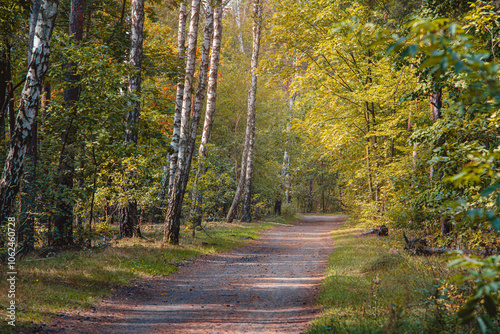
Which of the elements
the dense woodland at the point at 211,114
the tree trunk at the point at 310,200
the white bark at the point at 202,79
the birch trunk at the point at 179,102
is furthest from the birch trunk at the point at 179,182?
the tree trunk at the point at 310,200

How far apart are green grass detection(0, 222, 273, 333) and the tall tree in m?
0.92

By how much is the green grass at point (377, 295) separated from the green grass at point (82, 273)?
13.9ft

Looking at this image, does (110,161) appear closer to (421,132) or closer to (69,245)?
(69,245)

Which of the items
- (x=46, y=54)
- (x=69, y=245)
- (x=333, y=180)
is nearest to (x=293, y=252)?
(x=69, y=245)

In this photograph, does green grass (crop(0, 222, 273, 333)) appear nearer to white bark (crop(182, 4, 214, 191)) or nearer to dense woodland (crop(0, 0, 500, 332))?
dense woodland (crop(0, 0, 500, 332))

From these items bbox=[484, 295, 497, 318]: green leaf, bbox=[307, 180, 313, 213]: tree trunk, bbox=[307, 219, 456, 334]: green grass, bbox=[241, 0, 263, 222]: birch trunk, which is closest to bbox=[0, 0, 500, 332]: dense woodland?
bbox=[484, 295, 497, 318]: green leaf

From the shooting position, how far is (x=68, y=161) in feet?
32.3

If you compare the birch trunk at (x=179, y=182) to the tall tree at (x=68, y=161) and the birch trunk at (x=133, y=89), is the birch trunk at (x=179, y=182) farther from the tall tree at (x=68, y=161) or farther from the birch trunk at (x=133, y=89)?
the tall tree at (x=68, y=161)

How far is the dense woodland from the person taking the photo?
102 inches

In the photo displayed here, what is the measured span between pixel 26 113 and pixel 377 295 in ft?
24.0

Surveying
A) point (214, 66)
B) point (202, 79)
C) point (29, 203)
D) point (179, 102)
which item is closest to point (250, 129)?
point (179, 102)

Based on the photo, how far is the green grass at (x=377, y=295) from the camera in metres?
4.58

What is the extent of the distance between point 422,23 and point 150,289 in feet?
24.7

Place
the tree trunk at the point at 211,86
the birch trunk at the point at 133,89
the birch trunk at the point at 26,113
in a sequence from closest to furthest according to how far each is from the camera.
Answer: the birch trunk at the point at 26,113, the birch trunk at the point at 133,89, the tree trunk at the point at 211,86
